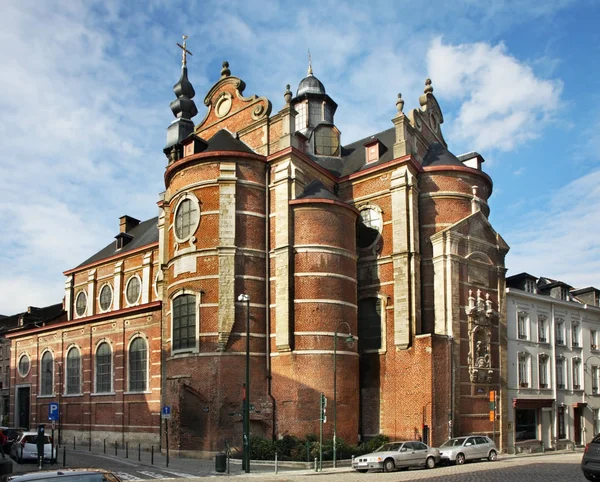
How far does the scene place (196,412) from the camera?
97.2 ft

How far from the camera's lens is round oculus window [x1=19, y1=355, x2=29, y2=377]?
48969 mm

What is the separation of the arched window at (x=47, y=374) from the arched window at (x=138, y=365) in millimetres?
9882

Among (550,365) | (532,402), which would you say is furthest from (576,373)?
(532,402)

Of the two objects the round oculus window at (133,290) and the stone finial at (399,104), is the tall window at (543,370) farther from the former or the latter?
the round oculus window at (133,290)

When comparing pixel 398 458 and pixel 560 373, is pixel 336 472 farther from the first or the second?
pixel 560 373

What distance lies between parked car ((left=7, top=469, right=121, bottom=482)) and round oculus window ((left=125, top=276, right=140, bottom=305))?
3852 cm

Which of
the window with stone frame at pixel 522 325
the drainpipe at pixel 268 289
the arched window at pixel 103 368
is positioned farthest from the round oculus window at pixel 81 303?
the window with stone frame at pixel 522 325

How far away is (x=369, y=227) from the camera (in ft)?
113

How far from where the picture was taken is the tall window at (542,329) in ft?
128

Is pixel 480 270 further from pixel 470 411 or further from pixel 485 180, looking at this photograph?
pixel 470 411

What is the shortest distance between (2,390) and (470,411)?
4101cm

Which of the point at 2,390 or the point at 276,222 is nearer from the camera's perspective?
the point at 276,222

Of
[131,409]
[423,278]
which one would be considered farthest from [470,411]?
[131,409]

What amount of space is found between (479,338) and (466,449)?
305 inches
